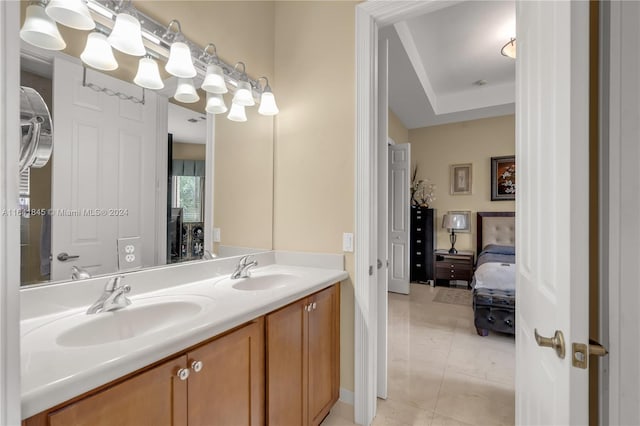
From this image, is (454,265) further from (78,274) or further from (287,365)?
(78,274)

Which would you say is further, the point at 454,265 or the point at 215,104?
the point at 454,265

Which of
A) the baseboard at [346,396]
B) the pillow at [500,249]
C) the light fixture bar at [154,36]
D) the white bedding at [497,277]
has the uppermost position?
the light fixture bar at [154,36]

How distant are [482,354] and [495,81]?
12.1ft

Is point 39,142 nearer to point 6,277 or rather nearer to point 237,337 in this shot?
point 6,277

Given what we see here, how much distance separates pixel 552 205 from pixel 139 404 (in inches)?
46.1

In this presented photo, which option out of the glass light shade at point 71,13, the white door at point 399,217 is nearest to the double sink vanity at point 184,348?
the glass light shade at point 71,13

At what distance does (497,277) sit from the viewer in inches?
119

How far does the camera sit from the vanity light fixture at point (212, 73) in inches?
64.0

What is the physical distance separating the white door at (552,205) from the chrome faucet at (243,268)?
4.30ft

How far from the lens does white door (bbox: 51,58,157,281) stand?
110 centimetres

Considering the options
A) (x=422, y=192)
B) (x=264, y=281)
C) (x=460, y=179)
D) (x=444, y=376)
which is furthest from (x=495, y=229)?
(x=264, y=281)

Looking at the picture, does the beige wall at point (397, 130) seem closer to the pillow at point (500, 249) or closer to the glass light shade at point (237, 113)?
the pillow at point (500, 249)

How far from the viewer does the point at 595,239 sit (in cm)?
78

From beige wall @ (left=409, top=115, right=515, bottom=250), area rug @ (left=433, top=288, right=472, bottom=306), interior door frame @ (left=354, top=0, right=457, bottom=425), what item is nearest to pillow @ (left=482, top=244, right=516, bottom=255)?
beige wall @ (left=409, top=115, right=515, bottom=250)
